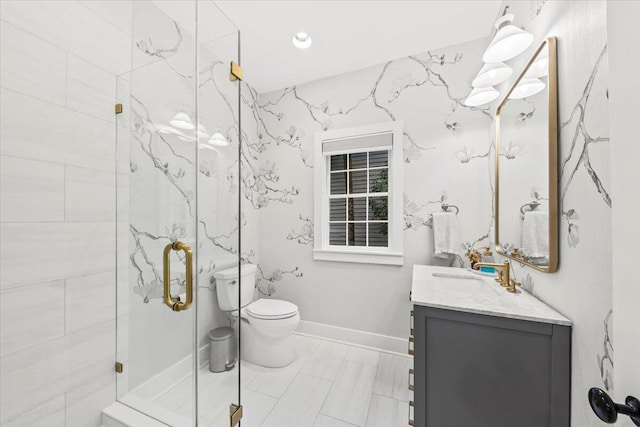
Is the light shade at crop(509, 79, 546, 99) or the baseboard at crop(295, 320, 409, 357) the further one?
the baseboard at crop(295, 320, 409, 357)

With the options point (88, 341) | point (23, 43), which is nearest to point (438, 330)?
point (88, 341)

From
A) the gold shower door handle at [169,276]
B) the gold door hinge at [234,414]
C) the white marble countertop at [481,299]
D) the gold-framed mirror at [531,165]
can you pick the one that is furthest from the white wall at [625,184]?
the gold door hinge at [234,414]

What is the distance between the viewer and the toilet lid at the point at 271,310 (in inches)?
77.4

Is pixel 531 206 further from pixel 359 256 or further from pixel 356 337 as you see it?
pixel 356 337

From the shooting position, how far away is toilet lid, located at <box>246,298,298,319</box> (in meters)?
1.97

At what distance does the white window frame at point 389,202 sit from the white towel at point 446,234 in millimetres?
294

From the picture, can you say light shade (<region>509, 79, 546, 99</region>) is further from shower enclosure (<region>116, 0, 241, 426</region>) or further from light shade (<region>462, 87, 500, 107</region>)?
shower enclosure (<region>116, 0, 241, 426</region>)

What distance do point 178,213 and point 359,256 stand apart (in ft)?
5.38

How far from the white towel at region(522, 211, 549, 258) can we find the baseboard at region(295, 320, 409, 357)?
4.54 ft

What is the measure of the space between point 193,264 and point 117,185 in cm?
80

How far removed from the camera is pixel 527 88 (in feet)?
4.42

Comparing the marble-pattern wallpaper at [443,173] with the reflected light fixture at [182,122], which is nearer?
the marble-pattern wallpaper at [443,173]

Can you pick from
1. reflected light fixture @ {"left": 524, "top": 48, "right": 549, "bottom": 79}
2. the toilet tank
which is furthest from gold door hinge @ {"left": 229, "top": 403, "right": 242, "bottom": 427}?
reflected light fixture @ {"left": 524, "top": 48, "right": 549, "bottom": 79}

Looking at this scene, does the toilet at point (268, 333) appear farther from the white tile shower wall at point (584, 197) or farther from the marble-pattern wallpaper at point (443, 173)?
the white tile shower wall at point (584, 197)
